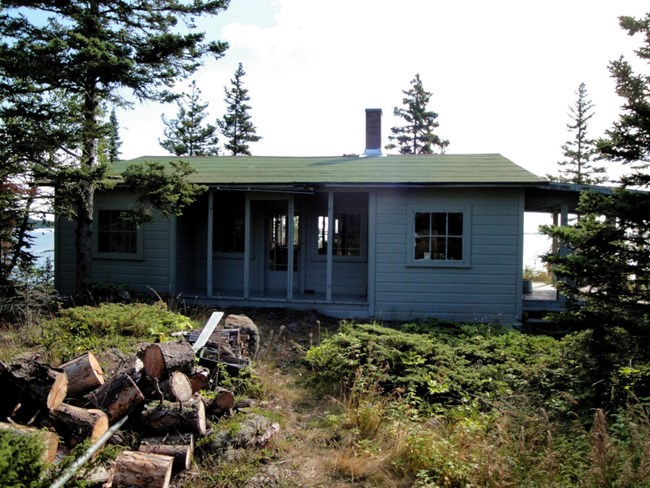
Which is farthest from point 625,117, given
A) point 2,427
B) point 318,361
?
point 2,427

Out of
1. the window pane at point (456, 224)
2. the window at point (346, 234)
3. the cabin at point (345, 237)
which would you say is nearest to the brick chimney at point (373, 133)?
the cabin at point (345, 237)

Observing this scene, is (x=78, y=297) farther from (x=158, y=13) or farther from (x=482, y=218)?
(x=482, y=218)

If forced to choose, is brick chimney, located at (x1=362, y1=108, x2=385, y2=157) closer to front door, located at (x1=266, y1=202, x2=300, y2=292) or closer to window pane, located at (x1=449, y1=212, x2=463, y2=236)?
front door, located at (x1=266, y1=202, x2=300, y2=292)

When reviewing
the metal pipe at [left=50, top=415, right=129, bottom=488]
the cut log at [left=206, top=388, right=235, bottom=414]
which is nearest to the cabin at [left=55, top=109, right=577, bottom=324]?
the cut log at [left=206, top=388, right=235, bottom=414]

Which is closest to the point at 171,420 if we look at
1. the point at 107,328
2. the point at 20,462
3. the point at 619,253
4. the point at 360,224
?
the point at 20,462

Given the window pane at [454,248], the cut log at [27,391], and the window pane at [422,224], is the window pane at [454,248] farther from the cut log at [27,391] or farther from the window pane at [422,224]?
the cut log at [27,391]

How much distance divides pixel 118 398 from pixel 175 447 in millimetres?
657

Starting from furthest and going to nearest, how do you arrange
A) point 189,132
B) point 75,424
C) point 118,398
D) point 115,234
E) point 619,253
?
point 189,132, point 115,234, point 619,253, point 118,398, point 75,424

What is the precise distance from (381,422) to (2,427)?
3.17 meters

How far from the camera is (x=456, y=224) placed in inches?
408

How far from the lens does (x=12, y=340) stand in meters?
6.27

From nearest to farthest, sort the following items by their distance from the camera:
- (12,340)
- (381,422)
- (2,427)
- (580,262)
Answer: (2,427) < (381,422) < (580,262) < (12,340)

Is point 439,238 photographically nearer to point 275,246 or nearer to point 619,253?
point 275,246

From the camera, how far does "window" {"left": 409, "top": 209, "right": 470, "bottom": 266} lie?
33.7 ft
